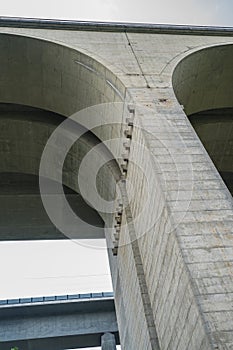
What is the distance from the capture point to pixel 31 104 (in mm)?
11133

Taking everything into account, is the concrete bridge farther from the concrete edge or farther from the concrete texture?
the concrete edge

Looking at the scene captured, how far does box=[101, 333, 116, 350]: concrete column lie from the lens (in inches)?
750

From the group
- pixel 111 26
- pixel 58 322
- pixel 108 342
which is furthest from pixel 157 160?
pixel 58 322

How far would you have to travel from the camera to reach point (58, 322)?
20.8m

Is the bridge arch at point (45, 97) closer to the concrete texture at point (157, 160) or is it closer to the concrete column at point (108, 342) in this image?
the concrete texture at point (157, 160)

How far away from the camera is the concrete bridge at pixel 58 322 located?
20094 mm

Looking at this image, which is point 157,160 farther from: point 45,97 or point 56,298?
point 56,298

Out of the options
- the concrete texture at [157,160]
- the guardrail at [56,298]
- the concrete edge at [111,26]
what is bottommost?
the concrete texture at [157,160]

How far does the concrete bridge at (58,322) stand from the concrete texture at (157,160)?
11007 millimetres

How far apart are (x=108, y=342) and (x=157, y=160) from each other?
15.4 m

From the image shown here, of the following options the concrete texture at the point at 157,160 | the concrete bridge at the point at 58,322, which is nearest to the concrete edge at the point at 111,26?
the concrete texture at the point at 157,160

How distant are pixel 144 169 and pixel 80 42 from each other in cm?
451

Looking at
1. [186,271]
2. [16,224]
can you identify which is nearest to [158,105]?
[186,271]

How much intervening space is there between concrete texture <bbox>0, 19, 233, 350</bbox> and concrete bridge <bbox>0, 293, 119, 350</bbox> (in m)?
11.0
